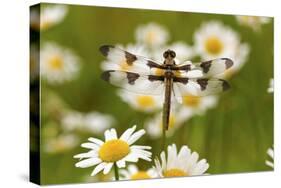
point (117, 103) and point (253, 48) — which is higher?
point (253, 48)

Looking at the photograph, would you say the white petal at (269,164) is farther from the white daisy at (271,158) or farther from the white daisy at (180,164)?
the white daisy at (180,164)

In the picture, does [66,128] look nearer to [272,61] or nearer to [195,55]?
[195,55]

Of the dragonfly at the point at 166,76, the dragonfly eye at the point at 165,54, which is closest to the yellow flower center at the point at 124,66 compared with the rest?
the dragonfly at the point at 166,76

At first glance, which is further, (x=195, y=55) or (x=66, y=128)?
(x=195, y=55)

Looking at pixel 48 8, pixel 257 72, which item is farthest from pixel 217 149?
pixel 48 8

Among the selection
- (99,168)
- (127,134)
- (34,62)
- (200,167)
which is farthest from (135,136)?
(34,62)

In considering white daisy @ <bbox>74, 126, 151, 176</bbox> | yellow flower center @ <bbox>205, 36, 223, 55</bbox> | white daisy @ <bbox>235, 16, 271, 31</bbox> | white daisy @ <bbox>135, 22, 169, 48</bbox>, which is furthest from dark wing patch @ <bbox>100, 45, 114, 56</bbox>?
white daisy @ <bbox>235, 16, 271, 31</bbox>

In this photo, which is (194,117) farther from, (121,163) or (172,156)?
(121,163)
